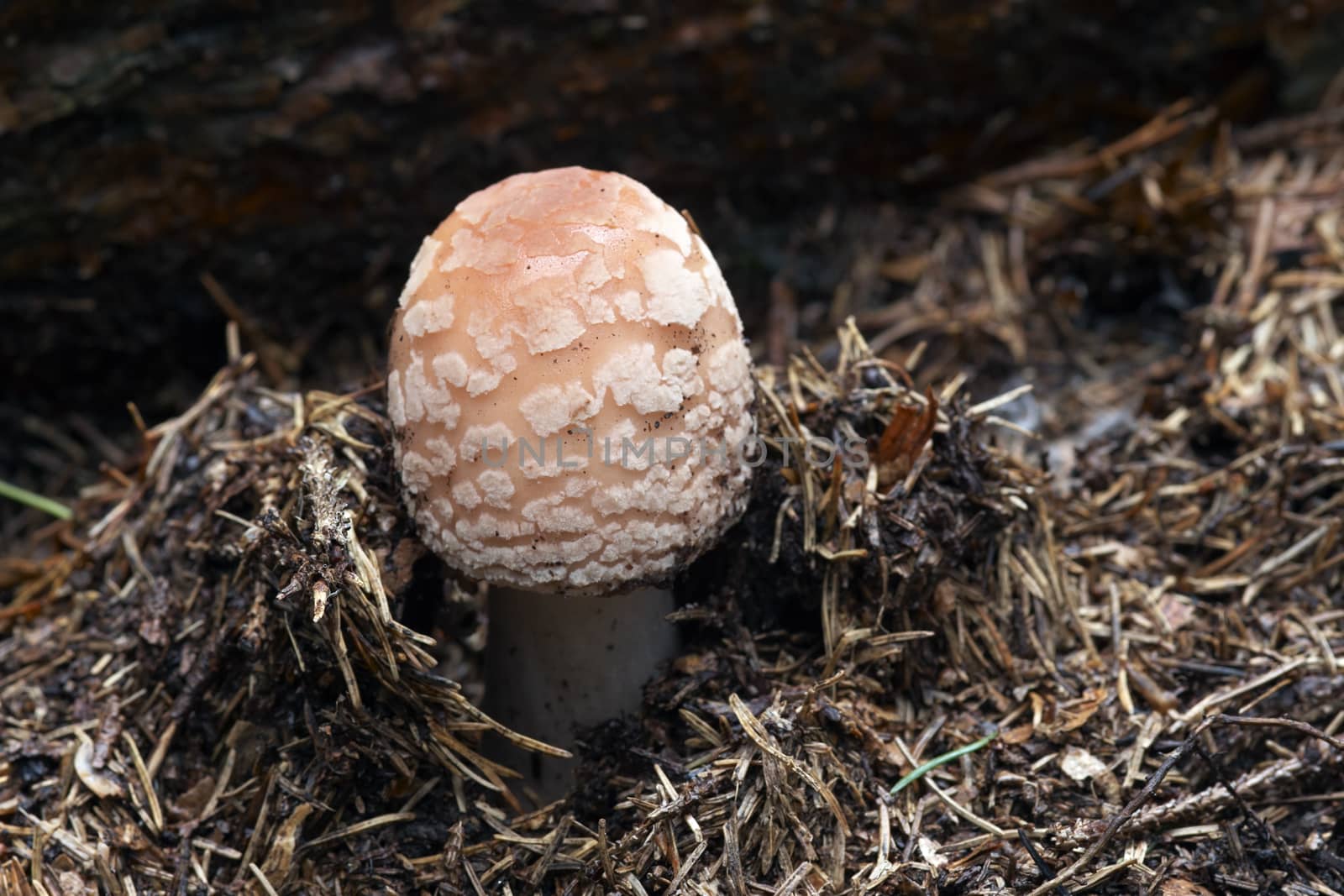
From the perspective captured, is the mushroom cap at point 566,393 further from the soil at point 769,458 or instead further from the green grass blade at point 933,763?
the green grass blade at point 933,763

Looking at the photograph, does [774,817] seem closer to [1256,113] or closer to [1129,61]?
[1129,61]

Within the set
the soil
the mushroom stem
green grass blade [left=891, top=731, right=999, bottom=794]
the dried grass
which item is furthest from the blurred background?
green grass blade [left=891, top=731, right=999, bottom=794]

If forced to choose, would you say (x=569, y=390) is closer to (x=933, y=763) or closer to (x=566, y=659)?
(x=566, y=659)

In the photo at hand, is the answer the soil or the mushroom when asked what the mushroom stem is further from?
the mushroom

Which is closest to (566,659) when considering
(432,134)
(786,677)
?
(786,677)

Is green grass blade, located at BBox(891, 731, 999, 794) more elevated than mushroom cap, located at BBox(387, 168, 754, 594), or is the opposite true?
mushroom cap, located at BBox(387, 168, 754, 594)

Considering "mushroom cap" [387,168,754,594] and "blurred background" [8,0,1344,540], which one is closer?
"mushroom cap" [387,168,754,594]

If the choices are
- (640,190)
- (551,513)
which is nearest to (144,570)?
Result: (551,513)
